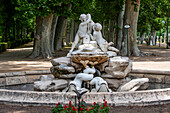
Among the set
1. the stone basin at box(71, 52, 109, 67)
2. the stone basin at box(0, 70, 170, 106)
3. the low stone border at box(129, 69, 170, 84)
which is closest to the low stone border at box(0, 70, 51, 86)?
the stone basin at box(71, 52, 109, 67)

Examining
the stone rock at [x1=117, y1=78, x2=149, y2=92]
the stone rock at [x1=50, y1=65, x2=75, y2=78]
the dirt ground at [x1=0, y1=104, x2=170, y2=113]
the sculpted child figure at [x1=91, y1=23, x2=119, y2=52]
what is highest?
the sculpted child figure at [x1=91, y1=23, x2=119, y2=52]

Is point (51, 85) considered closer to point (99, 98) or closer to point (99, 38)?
point (99, 98)

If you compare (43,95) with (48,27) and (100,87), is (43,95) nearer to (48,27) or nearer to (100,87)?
(100,87)

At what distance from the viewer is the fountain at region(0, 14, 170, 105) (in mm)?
6930

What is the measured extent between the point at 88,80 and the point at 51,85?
1199mm

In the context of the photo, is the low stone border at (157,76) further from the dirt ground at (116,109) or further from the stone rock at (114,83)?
the dirt ground at (116,109)

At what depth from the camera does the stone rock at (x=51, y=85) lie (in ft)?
27.9

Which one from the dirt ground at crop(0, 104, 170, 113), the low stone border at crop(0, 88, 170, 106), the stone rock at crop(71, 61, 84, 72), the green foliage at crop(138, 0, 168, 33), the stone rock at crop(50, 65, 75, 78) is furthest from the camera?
the green foliage at crop(138, 0, 168, 33)

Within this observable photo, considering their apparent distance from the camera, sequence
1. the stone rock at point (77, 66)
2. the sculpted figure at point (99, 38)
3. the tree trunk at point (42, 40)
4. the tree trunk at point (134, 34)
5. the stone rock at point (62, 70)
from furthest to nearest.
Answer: the tree trunk at point (134, 34) < the tree trunk at point (42, 40) < the sculpted figure at point (99, 38) < the stone rock at point (77, 66) < the stone rock at point (62, 70)

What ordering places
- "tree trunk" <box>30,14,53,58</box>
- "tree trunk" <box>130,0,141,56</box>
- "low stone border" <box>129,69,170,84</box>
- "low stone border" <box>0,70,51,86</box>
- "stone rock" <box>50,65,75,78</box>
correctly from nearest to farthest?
"stone rock" <box>50,65,75,78</box> < "low stone border" <box>0,70,51,86</box> < "low stone border" <box>129,69,170,84</box> < "tree trunk" <box>30,14,53,58</box> < "tree trunk" <box>130,0,141,56</box>

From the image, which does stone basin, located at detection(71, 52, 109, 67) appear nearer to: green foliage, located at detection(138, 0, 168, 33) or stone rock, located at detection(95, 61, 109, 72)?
stone rock, located at detection(95, 61, 109, 72)

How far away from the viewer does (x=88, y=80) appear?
8.59 m

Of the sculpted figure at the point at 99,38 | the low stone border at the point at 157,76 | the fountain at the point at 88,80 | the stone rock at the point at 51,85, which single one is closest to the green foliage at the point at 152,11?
the low stone border at the point at 157,76

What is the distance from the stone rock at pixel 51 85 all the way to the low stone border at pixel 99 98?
1395 millimetres
